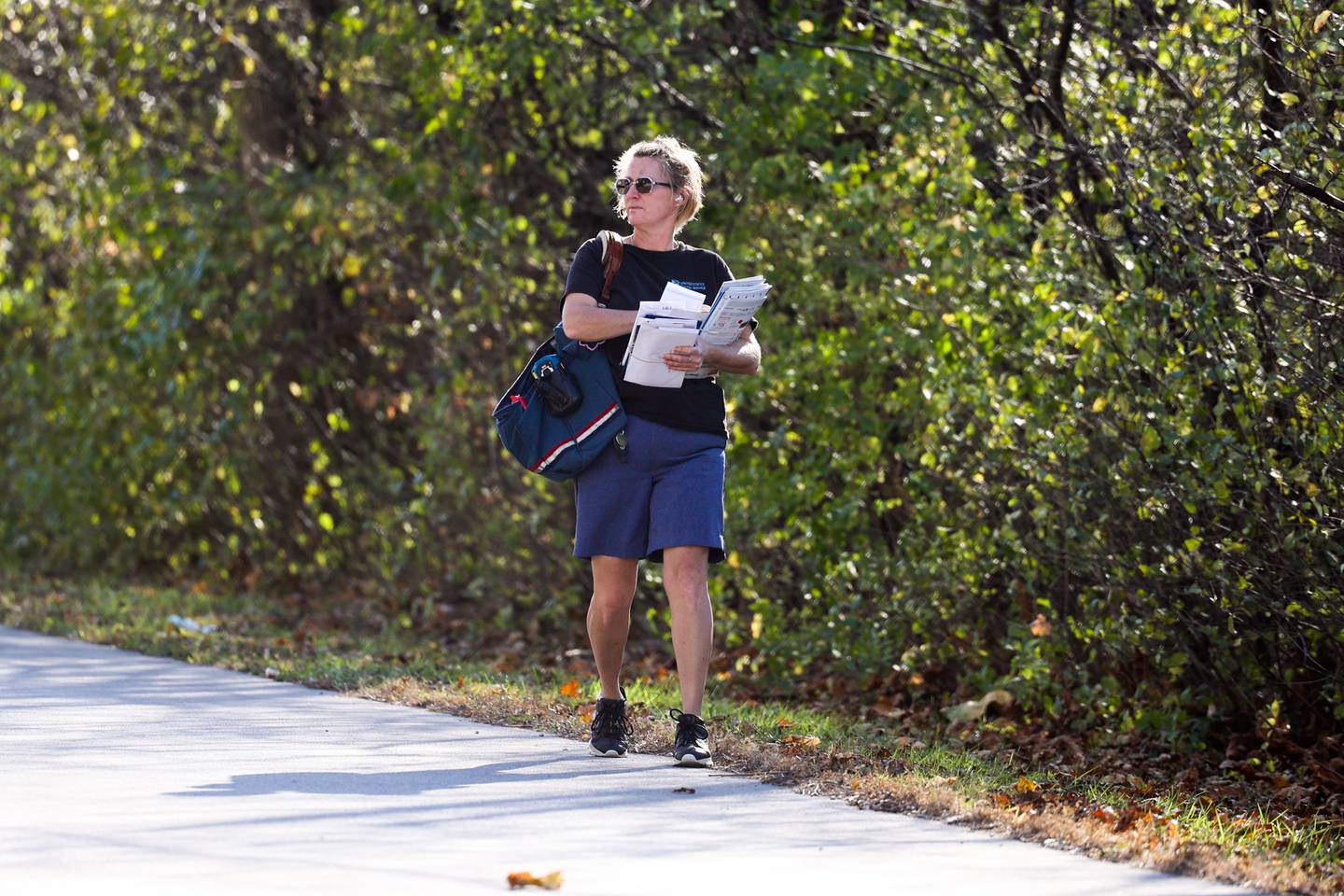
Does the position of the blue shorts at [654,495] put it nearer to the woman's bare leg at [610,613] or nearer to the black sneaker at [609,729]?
the woman's bare leg at [610,613]

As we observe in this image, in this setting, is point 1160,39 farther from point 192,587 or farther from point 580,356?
point 192,587

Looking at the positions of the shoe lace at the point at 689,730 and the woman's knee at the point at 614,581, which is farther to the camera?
the woman's knee at the point at 614,581

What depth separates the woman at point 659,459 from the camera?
6406 millimetres

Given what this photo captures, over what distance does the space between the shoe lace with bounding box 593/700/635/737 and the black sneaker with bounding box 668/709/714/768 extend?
32cm

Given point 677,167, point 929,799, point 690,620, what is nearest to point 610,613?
point 690,620

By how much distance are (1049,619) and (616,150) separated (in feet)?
14.4

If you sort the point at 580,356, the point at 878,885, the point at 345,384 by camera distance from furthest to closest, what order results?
the point at 345,384 → the point at 580,356 → the point at 878,885

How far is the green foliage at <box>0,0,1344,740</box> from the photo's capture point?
7.53 meters

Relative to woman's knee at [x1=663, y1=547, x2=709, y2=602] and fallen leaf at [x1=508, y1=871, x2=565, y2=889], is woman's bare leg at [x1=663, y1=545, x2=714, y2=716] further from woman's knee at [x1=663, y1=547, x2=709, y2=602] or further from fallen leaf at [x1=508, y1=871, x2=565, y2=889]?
fallen leaf at [x1=508, y1=871, x2=565, y2=889]

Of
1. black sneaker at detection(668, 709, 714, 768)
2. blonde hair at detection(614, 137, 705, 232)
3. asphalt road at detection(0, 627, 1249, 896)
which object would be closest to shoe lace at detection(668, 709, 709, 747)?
black sneaker at detection(668, 709, 714, 768)

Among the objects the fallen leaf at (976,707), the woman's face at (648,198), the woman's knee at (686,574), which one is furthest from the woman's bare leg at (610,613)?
the fallen leaf at (976,707)

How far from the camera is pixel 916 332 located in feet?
29.2

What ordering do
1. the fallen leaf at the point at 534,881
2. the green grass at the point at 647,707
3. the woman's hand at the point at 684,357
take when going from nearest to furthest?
the fallen leaf at the point at 534,881
the green grass at the point at 647,707
the woman's hand at the point at 684,357

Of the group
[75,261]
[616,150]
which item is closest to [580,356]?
[616,150]
